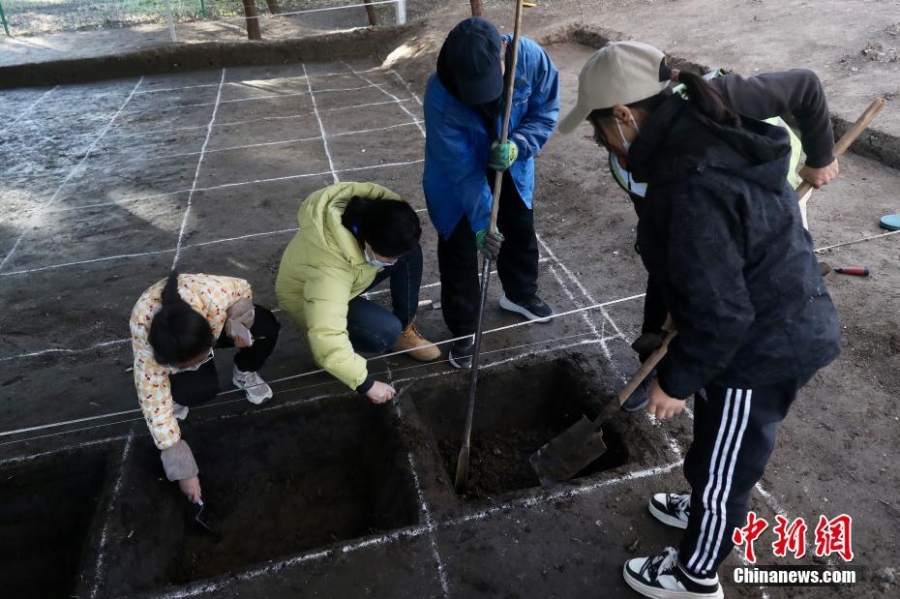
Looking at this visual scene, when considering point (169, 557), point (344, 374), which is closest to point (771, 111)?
point (344, 374)

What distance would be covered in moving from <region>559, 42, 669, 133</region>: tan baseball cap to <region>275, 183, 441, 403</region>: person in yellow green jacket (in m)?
1.20

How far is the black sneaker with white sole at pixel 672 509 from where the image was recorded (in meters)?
2.71

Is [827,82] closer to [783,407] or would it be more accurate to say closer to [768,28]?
[768,28]

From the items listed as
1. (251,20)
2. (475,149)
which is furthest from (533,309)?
(251,20)

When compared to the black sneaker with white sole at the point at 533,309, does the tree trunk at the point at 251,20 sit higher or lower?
higher

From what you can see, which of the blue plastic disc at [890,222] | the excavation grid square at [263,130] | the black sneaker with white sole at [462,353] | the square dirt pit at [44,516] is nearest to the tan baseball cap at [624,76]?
the black sneaker with white sole at [462,353]

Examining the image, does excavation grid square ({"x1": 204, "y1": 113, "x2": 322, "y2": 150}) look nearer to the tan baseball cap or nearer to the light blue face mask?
the light blue face mask

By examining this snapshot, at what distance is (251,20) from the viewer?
39.5 ft

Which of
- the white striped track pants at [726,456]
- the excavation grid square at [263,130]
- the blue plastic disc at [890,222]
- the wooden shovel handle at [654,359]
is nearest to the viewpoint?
the white striped track pants at [726,456]

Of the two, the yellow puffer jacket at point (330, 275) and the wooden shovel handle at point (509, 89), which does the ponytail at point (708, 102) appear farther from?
the yellow puffer jacket at point (330, 275)

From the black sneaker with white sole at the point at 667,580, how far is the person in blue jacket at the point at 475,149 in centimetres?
151

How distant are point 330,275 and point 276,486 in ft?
4.20

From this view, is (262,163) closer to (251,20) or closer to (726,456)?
(726,456)

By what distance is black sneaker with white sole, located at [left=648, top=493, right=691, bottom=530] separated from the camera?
106 inches
